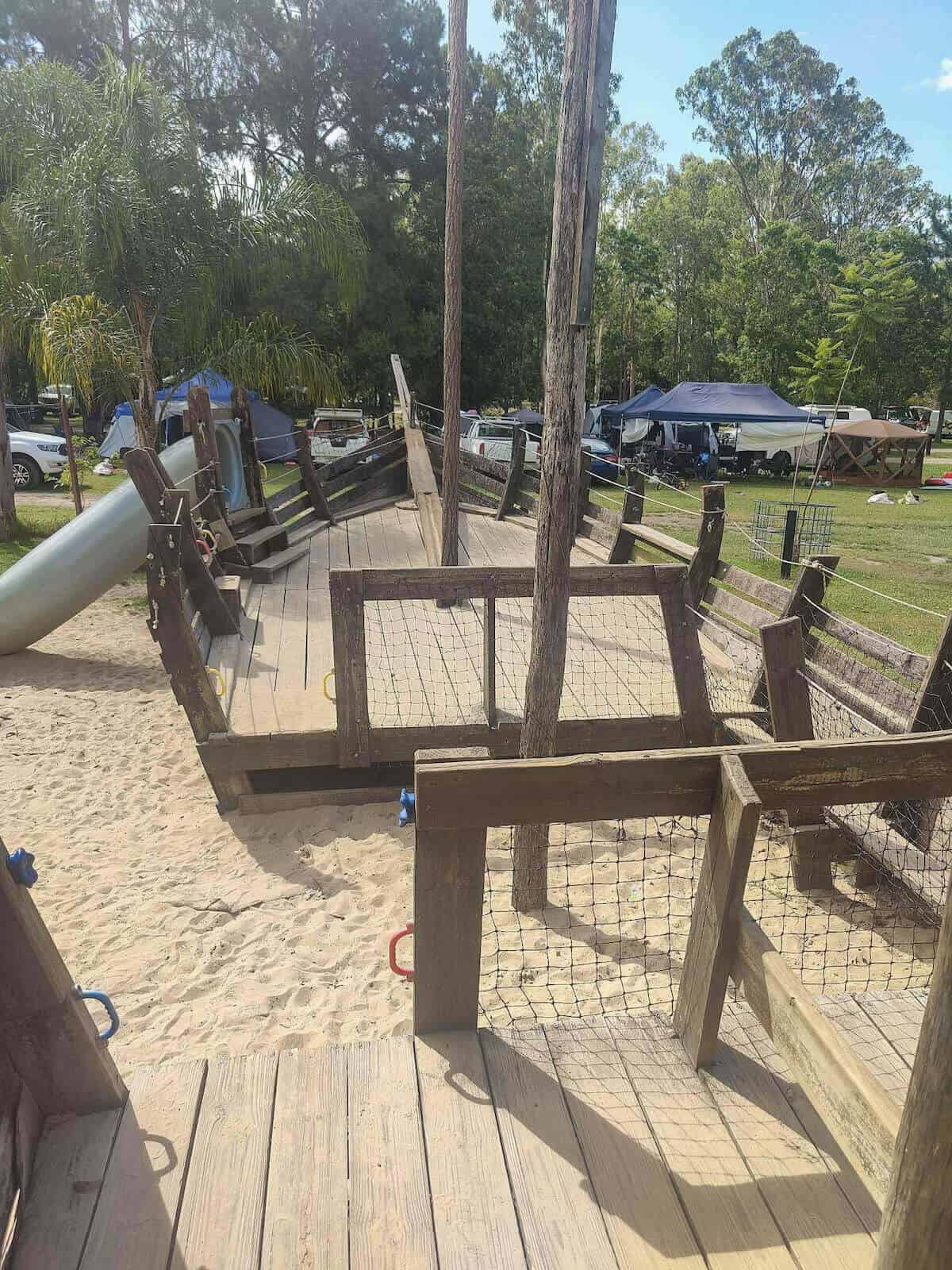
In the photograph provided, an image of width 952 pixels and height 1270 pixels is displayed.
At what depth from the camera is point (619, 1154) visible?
79.9 inches

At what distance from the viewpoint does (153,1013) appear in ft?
11.5

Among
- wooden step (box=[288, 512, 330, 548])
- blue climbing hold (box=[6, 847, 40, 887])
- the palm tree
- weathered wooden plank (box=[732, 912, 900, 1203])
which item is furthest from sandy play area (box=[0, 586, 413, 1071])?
the palm tree

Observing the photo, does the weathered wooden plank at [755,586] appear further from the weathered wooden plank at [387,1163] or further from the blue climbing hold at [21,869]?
the blue climbing hold at [21,869]

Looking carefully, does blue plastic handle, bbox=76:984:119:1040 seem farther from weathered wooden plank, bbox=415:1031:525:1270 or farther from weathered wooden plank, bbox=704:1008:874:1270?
weathered wooden plank, bbox=704:1008:874:1270

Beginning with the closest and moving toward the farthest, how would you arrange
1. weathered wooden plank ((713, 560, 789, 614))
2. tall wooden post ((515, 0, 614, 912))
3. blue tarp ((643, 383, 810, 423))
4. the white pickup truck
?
1. tall wooden post ((515, 0, 614, 912))
2. weathered wooden plank ((713, 560, 789, 614))
3. the white pickup truck
4. blue tarp ((643, 383, 810, 423))

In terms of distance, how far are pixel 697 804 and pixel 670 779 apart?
0.38ft

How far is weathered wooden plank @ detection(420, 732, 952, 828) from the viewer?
81.9 inches

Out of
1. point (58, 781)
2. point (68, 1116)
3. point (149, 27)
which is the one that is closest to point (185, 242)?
point (58, 781)

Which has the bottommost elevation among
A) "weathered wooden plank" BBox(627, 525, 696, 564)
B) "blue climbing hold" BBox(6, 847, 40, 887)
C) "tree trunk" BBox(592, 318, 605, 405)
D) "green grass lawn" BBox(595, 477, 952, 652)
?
"green grass lawn" BBox(595, 477, 952, 652)

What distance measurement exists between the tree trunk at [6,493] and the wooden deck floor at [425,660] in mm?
6558

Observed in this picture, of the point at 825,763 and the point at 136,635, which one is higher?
the point at 825,763

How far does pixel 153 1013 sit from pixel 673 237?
156ft

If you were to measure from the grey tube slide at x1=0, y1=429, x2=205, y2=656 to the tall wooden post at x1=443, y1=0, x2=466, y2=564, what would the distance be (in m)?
2.76

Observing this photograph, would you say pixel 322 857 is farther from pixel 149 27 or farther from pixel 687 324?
pixel 687 324
